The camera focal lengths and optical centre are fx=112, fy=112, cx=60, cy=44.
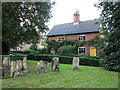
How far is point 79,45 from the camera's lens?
2733 cm

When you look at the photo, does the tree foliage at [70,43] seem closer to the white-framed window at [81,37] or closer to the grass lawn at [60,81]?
the white-framed window at [81,37]

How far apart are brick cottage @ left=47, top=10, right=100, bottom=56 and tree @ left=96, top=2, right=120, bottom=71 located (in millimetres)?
14309

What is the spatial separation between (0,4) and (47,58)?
12.7m

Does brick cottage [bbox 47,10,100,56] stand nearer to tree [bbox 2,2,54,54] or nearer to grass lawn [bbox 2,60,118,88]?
tree [bbox 2,2,54,54]

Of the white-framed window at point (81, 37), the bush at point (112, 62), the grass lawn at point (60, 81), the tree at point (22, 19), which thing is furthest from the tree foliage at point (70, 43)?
the grass lawn at point (60, 81)

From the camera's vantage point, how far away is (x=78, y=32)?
93.5 feet

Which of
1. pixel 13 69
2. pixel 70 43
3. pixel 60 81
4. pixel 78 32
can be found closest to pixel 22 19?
pixel 13 69

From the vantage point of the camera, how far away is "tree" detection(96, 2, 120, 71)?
872 centimetres

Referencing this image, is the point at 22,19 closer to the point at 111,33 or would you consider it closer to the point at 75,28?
the point at 111,33

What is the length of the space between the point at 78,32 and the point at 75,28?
94.4 inches

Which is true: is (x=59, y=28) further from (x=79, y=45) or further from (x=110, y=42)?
(x=110, y=42)

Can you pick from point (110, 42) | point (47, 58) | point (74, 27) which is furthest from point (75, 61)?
point (74, 27)

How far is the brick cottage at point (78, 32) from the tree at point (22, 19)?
16.4 metres

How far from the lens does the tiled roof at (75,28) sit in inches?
1093
